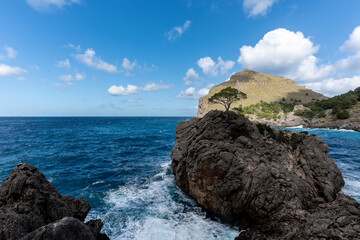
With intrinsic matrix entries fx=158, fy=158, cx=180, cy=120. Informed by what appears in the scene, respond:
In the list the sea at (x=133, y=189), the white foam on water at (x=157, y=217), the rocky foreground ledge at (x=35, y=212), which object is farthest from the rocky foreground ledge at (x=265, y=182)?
the rocky foreground ledge at (x=35, y=212)

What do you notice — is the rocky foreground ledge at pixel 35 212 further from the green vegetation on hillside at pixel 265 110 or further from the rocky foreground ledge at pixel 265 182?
the green vegetation on hillside at pixel 265 110

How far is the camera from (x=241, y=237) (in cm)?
1466

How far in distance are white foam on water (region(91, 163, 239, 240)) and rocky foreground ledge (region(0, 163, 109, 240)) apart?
5.74m

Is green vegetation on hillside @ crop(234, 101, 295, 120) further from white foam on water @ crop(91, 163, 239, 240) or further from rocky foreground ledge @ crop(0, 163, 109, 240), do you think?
rocky foreground ledge @ crop(0, 163, 109, 240)

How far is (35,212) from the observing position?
1038 centimetres

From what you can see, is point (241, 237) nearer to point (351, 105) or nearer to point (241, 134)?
point (241, 134)

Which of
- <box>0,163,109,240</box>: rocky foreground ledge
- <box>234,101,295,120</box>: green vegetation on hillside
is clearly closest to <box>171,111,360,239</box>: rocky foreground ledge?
<box>0,163,109,240</box>: rocky foreground ledge

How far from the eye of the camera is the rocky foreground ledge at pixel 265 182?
13.4m

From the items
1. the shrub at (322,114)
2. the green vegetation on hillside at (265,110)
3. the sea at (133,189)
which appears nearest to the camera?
the sea at (133,189)

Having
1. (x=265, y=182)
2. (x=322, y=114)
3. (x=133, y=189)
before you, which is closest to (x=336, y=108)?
(x=322, y=114)

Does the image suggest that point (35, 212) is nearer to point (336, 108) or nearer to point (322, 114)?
point (336, 108)

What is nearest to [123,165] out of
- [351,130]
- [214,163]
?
[214,163]

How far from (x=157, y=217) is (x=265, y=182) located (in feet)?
44.5

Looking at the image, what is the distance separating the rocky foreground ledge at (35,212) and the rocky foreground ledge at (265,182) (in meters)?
13.1
